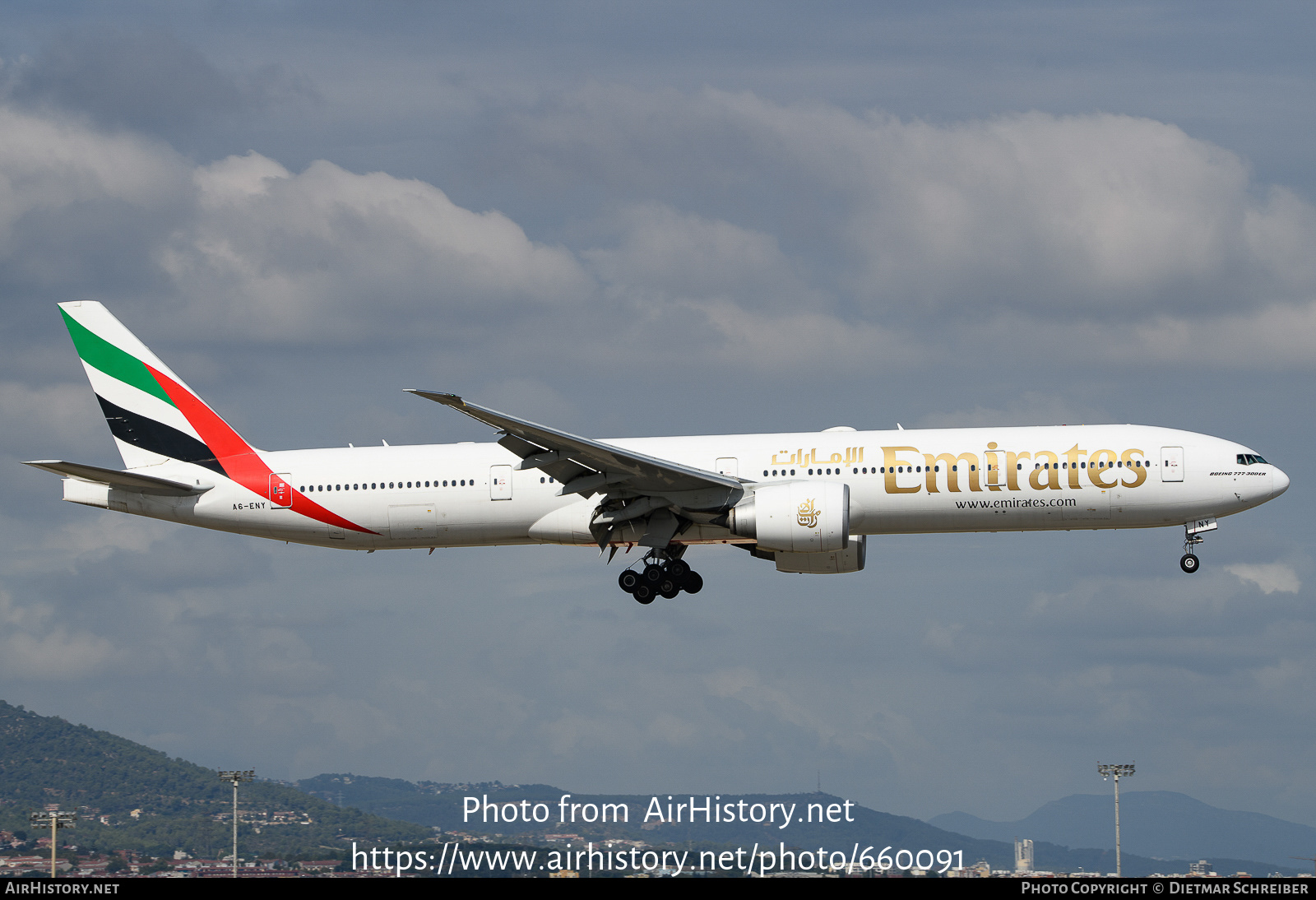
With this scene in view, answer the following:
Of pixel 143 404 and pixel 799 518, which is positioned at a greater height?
pixel 143 404

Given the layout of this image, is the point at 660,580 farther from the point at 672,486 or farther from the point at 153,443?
the point at 153,443

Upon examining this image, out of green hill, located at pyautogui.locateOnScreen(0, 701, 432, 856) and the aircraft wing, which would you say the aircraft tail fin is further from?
green hill, located at pyautogui.locateOnScreen(0, 701, 432, 856)

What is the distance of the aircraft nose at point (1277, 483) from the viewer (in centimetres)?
3875

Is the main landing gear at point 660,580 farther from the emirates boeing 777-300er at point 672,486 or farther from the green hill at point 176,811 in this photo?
the green hill at point 176,811

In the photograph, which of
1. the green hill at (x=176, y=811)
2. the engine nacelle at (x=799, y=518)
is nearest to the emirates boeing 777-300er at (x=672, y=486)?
the engine nacelle at (x=799, y=518)

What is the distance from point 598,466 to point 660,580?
16.9ft

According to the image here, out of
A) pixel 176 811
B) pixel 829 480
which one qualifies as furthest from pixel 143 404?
pixel 176 811

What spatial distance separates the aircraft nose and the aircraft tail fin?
98.3 ft

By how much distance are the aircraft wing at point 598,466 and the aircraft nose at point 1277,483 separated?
14.8 metres

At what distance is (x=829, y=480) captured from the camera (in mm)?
38719

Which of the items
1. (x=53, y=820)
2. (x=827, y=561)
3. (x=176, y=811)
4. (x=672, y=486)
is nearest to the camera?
(x=672, y=486)

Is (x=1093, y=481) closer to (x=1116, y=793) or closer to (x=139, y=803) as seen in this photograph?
(x=1116, y=793)
